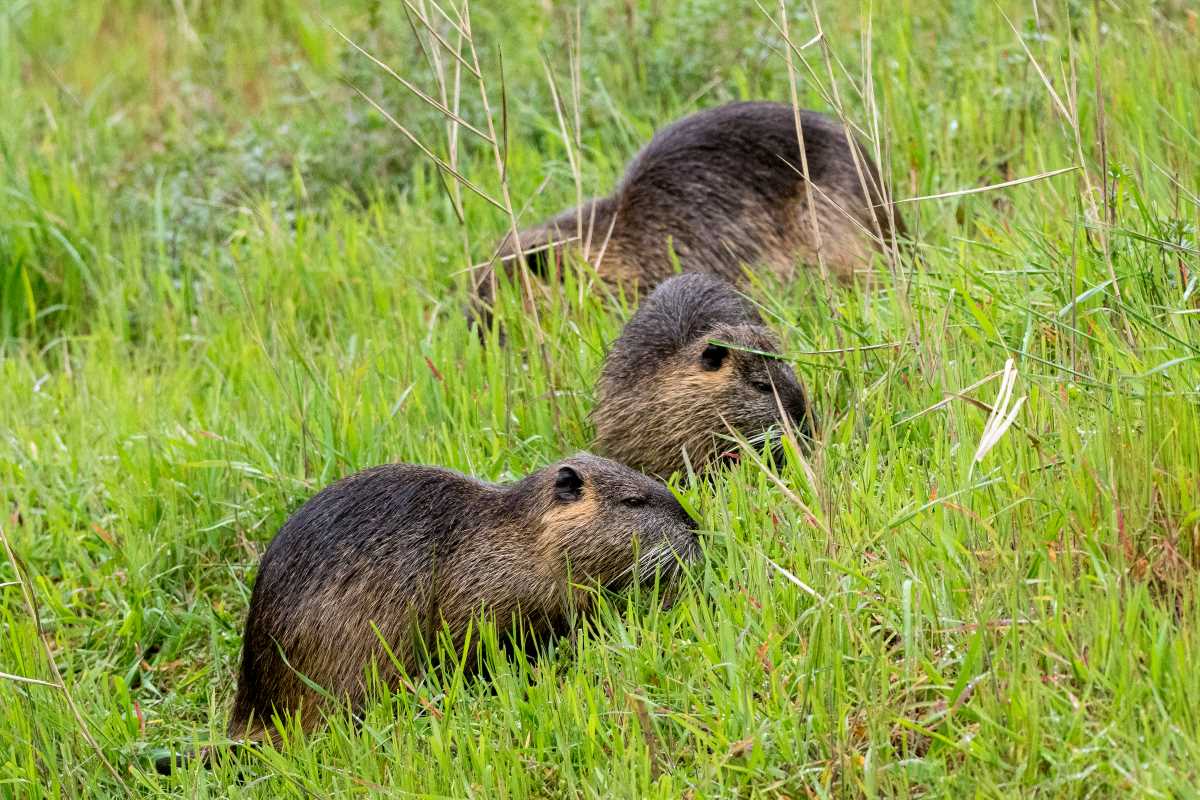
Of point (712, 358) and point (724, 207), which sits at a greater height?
point (724, 207)

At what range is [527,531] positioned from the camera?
323 cm

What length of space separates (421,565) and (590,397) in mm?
960

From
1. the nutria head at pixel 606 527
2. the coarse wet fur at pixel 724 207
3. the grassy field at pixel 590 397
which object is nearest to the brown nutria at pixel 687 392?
the grassy field at pixel 590 397

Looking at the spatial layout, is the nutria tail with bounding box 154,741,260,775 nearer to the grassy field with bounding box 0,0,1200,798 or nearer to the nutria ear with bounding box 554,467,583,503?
the grassy field with bounding box 0,0,1200,798

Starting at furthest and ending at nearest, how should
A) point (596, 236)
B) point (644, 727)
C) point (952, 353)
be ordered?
1. point (596, 236)
2. point (952, 353)
3. point (644, 727)

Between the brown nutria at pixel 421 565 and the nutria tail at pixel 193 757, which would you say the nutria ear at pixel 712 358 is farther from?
the nutria tail at pixel 193 757

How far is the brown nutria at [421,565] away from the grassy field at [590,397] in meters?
0.13

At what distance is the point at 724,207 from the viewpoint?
483 cm

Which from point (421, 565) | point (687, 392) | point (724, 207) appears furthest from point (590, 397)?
point (724, 207)

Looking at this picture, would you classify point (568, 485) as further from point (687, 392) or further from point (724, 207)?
point (724, 207)

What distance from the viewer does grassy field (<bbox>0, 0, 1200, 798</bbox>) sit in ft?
7.91

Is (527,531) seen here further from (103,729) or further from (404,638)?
(103,729)

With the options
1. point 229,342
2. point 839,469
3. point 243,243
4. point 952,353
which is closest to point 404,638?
point 839,469

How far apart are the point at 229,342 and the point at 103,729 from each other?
6.51 ft
